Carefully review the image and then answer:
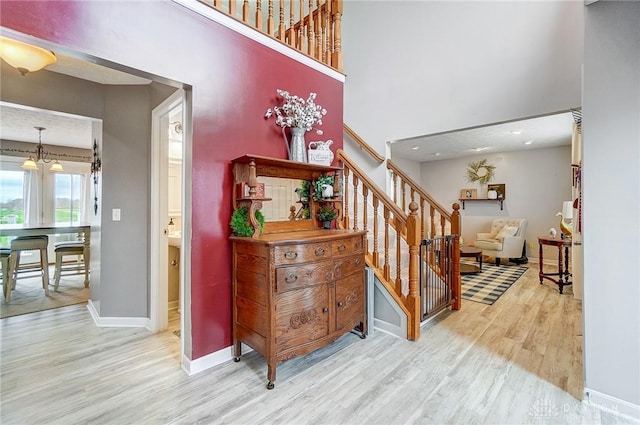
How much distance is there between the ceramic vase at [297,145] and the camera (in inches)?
100

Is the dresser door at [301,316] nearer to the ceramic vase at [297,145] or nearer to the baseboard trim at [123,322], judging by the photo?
the ceramic vase at [297,145]

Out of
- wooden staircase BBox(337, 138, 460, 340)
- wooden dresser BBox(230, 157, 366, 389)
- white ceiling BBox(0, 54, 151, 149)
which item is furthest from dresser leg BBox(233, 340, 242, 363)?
white ceiling BBox(0, 54, 151, 149)

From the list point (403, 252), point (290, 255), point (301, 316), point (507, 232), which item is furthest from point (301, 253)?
point (507, 232)

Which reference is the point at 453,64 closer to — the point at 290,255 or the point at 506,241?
the point at 290,255

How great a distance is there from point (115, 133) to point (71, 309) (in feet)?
7.27

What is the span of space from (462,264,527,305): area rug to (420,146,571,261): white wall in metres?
1.46

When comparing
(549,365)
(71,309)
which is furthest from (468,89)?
(71,309)

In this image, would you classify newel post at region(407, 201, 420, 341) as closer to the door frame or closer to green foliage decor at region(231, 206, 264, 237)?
green foliage decor at region(231, 206, 264, 237)

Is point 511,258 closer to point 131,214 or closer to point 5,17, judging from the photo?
point 131,214

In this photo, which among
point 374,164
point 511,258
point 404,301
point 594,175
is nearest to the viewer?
point 594,175

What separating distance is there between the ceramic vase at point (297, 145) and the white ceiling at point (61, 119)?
5.31ft

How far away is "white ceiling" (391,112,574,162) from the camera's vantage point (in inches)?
174

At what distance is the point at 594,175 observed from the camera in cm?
166

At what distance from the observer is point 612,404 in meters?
1.62
